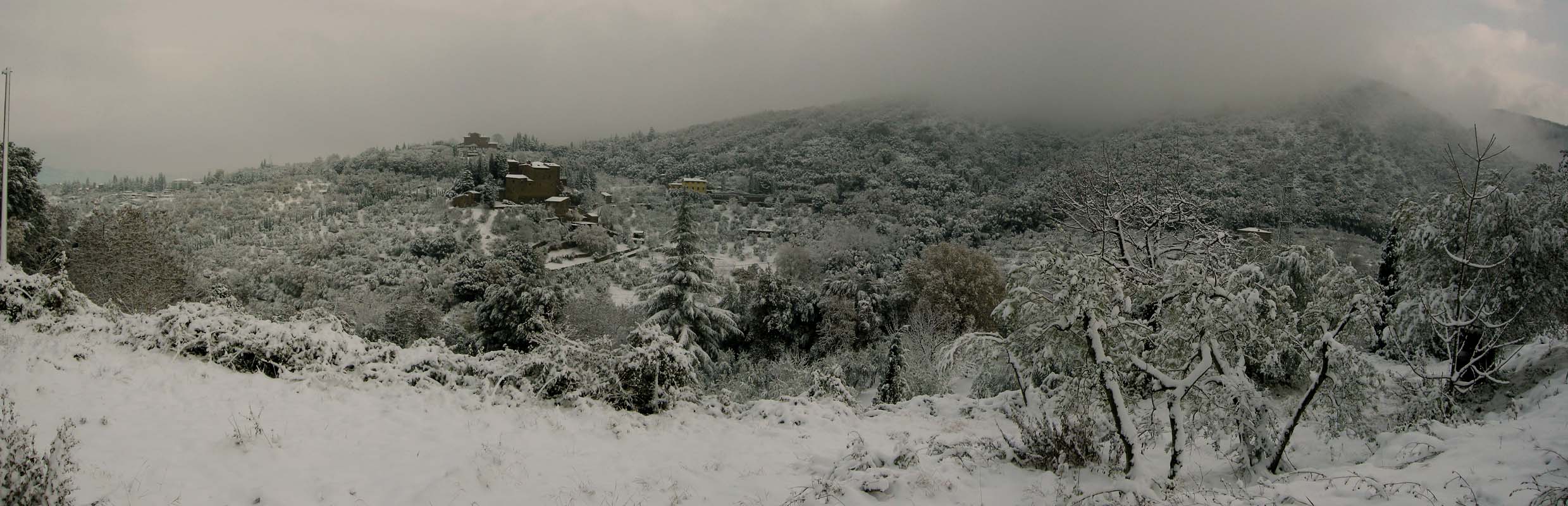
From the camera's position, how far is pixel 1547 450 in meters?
3.64

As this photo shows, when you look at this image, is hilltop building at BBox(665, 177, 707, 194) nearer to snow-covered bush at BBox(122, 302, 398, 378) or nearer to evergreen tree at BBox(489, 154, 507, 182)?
evergreen tree at BBox(489, 154, 507, 182)

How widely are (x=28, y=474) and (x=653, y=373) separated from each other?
5.05 m

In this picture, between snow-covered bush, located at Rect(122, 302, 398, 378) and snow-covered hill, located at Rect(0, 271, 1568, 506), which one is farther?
snow-covered bush, located at Rect(122, 302, 398, 378)

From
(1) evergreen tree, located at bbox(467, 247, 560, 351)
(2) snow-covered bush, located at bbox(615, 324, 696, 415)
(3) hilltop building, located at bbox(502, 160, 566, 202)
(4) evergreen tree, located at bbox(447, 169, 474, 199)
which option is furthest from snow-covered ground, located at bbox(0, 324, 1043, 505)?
(4) evergreen tree, located at bbox(447, 169, 474, 199)

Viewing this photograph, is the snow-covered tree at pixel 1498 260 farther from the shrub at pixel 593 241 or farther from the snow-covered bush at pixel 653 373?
the shrub at pixel 593 241

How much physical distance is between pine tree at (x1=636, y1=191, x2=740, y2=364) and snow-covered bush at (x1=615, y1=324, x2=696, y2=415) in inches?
337

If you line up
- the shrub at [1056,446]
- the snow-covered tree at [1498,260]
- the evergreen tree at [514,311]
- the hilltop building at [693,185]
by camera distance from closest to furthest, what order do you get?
1. the shrub at [1056,446]
2. the snow-covered tree at [1498,260]
3. the evergreen tree at [514,311]
4. the hilltop building at [693,185]

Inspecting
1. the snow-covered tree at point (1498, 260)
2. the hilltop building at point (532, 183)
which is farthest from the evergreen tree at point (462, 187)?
the snow-covered tree at point (1498, 260)

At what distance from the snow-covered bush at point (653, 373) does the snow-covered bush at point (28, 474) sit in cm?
460

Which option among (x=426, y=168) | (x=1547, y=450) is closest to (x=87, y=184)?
(x=426, y=168)

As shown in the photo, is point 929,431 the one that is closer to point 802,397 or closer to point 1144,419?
point 802,397

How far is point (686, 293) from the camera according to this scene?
16953 mm

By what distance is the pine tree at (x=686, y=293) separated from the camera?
1678 centimetres

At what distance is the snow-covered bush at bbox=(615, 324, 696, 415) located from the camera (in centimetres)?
748
